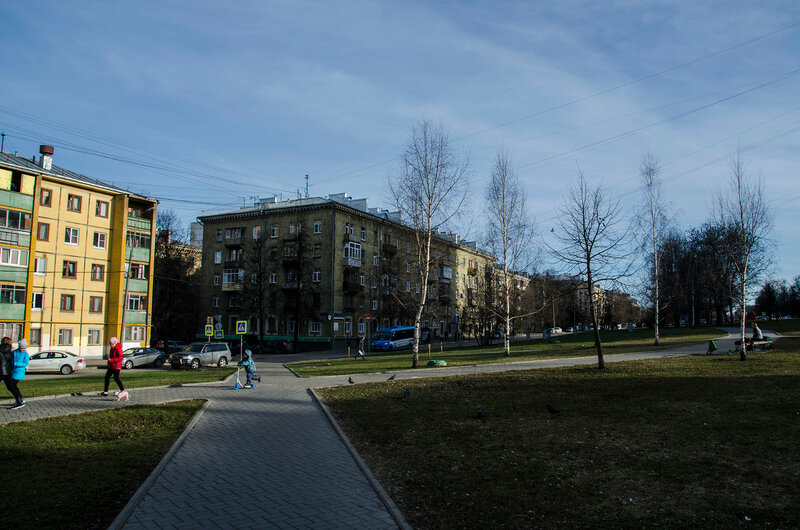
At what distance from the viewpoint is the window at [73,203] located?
43.2 metres

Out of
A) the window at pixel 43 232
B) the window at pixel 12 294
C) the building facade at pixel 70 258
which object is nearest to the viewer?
the window at pixel 12 294

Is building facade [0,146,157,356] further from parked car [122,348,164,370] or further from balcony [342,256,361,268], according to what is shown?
balcony [342,256,361,268]

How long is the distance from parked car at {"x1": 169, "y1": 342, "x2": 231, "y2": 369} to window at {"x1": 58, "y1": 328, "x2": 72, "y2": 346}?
1546 centimetres

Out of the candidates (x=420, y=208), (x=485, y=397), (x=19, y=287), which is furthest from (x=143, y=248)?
(x=485, y=397)

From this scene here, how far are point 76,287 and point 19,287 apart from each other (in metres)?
4.68

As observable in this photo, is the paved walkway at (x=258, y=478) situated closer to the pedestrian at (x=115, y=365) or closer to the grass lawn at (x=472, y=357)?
the pedestrian at (x=115, y=365)

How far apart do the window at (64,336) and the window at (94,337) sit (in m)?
1.57

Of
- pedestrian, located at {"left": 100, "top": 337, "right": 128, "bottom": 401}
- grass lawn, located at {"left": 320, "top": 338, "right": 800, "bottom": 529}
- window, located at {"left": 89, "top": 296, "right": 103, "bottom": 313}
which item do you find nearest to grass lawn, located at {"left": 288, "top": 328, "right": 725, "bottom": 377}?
pedestrian, located at {"left": 100, "top": 337, "right": 128, "bottom": 401}

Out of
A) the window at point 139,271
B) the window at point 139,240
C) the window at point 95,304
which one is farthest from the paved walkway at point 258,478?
the window at point 139,240

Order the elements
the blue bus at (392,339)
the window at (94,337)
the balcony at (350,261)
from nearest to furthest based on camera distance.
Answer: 1. the window at (94,337)
2. the blue bus at (392,339)
3. the balcony at (350,261)

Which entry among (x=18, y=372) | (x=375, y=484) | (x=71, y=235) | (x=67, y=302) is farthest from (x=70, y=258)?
(x=375, y=484)

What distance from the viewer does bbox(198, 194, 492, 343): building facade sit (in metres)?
55.2

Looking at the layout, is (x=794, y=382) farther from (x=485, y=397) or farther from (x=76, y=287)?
(x=76, y=287)

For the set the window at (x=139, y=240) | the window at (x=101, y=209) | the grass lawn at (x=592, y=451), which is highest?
the window at (x=101, y=209)
